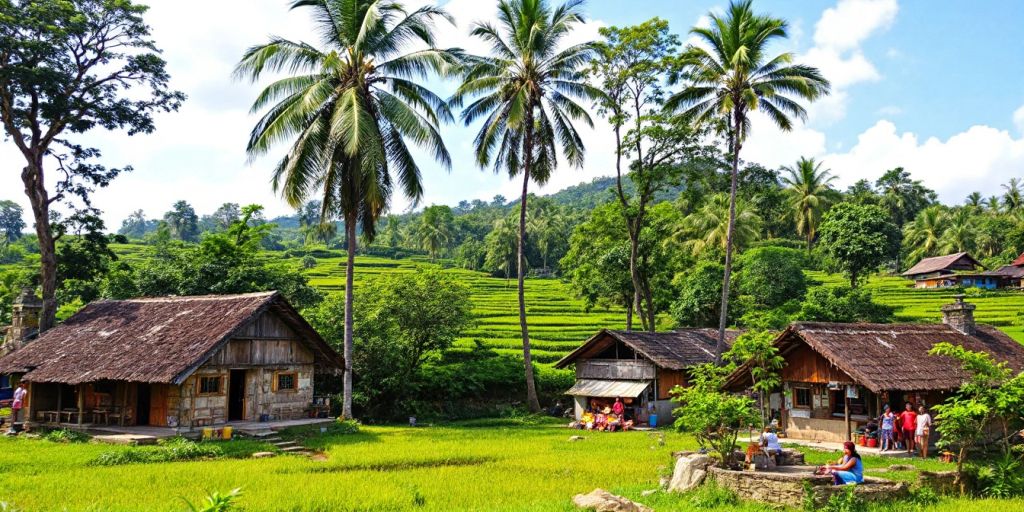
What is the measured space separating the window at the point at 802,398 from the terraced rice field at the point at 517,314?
14018 millimetres

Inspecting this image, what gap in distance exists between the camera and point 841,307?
37.0 metres

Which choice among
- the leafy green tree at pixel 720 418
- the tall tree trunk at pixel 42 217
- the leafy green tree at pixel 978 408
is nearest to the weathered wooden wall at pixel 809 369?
the leafy green tree at pixel 978 408

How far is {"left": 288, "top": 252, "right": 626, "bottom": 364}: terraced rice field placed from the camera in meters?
40.0

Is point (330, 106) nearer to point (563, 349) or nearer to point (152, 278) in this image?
point (152, 278)

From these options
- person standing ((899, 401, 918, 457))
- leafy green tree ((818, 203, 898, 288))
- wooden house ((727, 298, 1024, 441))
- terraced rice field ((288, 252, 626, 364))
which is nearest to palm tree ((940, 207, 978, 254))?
leafy green tree ((818, 203, 898, 288))

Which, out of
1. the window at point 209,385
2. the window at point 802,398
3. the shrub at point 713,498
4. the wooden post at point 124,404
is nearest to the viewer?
the shrub at point 713,498

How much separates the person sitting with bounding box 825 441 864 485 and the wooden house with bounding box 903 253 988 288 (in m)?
52.2

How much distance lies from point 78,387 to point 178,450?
7327mm

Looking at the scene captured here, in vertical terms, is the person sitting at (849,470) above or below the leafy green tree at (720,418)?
below

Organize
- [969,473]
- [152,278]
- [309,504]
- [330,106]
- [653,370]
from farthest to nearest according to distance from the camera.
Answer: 1. [152,278]
2. [653,370]
3. [330,106]
4. [969,473]
5. [309,504]

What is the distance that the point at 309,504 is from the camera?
40.4 ft

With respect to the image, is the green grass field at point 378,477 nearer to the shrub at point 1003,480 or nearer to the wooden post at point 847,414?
the shrub at point 1003,480

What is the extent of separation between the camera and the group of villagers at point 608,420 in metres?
27.4

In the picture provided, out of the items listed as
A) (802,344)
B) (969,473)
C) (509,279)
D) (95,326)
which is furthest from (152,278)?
(509,279)
